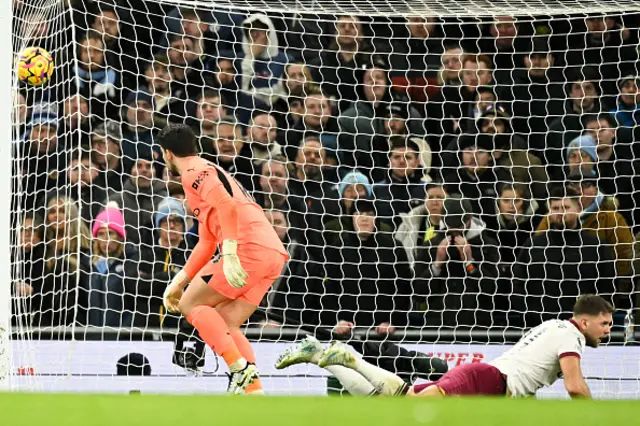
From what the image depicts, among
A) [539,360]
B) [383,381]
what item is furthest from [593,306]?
[383,381]

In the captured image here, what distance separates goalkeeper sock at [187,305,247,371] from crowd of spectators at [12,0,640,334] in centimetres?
169

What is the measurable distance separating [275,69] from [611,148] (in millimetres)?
2636

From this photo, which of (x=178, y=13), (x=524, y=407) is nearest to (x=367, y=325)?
(x=178, y=13)

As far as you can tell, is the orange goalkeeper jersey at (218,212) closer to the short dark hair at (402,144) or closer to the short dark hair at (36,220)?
the short dark hair at (36,220)

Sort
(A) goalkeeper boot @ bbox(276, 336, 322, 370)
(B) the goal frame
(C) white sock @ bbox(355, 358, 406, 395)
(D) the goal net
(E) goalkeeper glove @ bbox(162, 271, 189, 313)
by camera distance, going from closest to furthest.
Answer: (B) the goal frame
(C) white sock @ bbox(355, 358, 406, 395)
(A) goalkeeper boot @ bbox(276, 336, 322, 370)
(E) goalkeeper glove @ bbox(162, 271, 189, 313)
(D) the goal net

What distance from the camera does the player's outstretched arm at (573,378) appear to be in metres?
6.18

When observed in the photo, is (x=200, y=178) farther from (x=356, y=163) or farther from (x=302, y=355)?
(x=356, y=163)

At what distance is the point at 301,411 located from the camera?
271 cm

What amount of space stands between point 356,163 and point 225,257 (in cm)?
274

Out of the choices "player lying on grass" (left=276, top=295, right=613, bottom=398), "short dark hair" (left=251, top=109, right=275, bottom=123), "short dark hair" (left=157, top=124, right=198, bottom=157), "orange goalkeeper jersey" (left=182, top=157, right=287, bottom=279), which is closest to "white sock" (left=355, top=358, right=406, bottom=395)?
"player lying on grass" (left=276, top=295, right=613, bottom=398)

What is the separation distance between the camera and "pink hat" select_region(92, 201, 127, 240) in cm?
816

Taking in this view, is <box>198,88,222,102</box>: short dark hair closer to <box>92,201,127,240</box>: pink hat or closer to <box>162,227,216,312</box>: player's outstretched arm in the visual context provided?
<box>92,201,127,240</box>: pink hat

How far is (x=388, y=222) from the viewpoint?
8633 millimetres

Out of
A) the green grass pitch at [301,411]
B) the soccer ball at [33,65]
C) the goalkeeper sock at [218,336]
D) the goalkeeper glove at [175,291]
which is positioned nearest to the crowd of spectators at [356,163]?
the soccer ball at [33,65]
